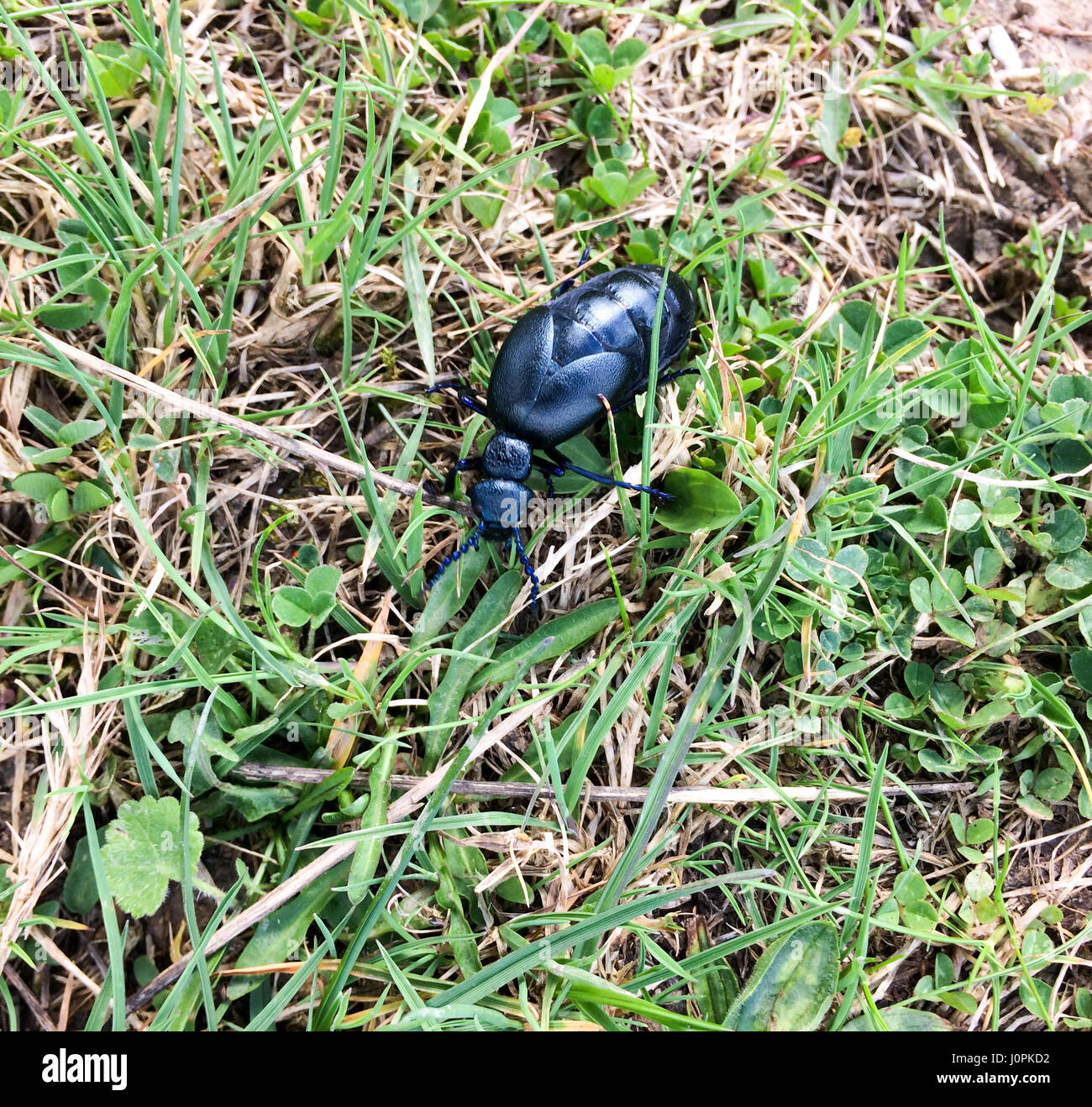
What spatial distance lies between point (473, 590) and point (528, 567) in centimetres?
26

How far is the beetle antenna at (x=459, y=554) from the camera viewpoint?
2744 mm

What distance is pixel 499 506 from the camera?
274 cm

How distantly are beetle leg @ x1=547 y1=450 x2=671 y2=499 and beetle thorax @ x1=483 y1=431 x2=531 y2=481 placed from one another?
10 cm

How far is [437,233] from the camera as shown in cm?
292

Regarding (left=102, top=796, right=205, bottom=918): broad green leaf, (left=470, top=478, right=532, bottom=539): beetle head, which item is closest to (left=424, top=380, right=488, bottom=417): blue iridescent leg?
(left=470, top=478, right=532, bottom=539): beetle head

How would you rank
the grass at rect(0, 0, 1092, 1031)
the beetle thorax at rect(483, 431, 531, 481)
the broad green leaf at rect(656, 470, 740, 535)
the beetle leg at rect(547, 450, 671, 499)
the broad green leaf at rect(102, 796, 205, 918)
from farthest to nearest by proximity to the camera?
the beetle thorax at rect(483, 431, 531, 481) < the beetle leg at rect(547, 450, 671, 499) < the broad green leaf at rect(656, 470, 740, 535) < the grass at rect(0, 0, 1092, 1031) < the broad green leaf at rect(102, 796, 205, 918)

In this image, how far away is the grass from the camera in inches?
96.4

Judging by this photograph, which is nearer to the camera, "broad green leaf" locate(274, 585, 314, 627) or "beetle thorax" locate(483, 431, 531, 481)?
"broad green leaf" locate(274, 585, 314, 627)

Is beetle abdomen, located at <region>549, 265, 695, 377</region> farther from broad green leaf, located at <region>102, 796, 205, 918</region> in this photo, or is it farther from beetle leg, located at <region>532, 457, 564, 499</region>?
broad green leaf, located at <region>102, 796, 205, 918</region>

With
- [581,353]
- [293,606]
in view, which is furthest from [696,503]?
[293,606]

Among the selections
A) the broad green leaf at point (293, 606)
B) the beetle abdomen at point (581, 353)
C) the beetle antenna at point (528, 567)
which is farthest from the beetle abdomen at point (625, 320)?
the broad green leaf at point (293, 606)

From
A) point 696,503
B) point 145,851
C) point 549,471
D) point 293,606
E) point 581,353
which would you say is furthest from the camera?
point 549,471

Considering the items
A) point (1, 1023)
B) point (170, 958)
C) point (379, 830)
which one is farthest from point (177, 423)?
point (1, 1023)

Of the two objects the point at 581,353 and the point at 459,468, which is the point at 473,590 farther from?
the point at 581,353
